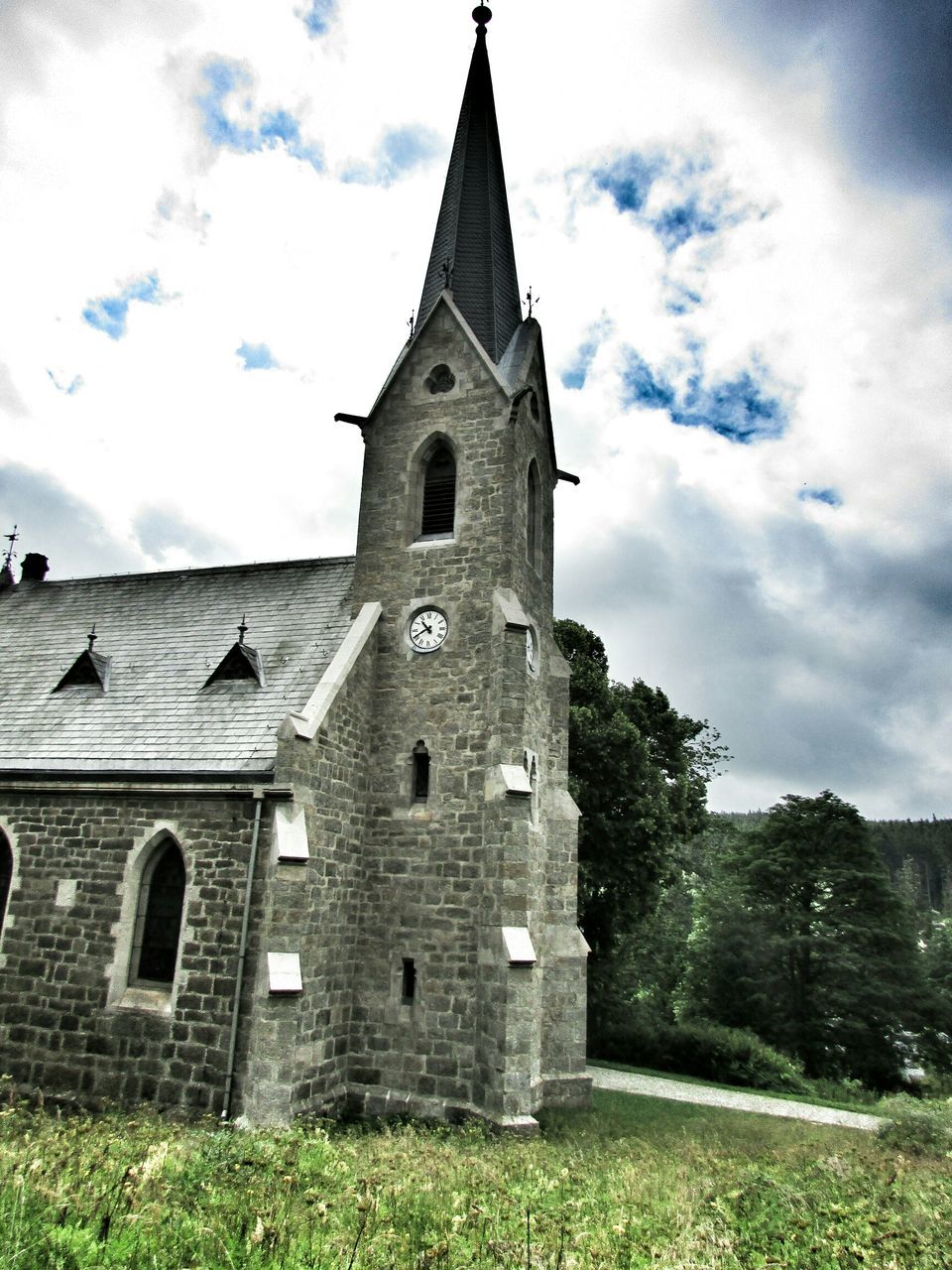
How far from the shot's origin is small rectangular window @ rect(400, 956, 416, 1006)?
13945mm

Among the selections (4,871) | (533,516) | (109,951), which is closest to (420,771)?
(109,951)

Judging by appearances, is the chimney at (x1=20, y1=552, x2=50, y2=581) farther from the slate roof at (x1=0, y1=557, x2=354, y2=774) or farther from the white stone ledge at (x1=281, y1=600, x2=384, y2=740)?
the white stone ledge at (x1=281, y1=600, x2=384, y2=740)

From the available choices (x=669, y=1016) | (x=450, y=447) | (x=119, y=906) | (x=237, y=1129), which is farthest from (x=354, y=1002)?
(x=669, y=1016)

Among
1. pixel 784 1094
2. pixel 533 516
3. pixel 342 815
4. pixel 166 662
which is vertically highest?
pixel 533 516

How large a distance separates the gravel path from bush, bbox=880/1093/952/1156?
263 centimetres

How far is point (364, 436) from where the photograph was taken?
1766 cm

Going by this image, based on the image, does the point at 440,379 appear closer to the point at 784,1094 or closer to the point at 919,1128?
the point at 919,1128

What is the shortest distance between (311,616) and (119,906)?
6.32 meters

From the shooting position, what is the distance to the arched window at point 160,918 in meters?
13.5

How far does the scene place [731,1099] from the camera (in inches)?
769

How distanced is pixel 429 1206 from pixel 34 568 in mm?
20020

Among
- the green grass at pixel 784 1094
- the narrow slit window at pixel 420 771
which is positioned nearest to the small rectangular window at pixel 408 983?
the narrow slit window at pixel 420 771

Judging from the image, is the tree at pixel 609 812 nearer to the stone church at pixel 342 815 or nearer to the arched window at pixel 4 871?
the stone church at pixel 342 815

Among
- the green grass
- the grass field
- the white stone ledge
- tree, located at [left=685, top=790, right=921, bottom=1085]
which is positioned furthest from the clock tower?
→ tree, located at [left=685, top=790, right=921, bottom=1085]
